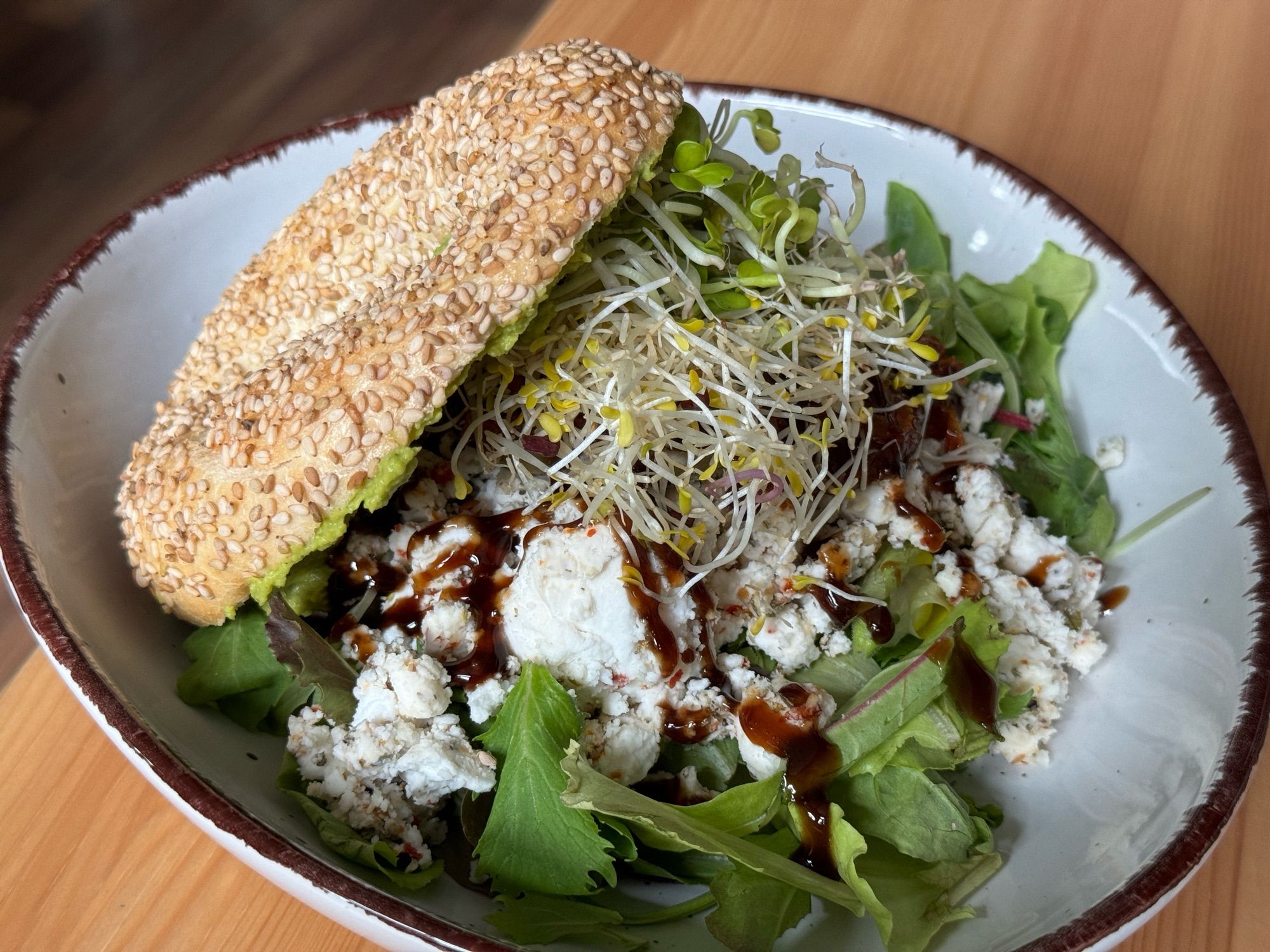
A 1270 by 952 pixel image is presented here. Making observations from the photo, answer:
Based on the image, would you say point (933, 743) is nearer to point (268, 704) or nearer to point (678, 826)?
point (678, 826)

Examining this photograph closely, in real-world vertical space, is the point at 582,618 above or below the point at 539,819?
Result: above

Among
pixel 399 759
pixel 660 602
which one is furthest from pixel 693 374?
pixel 399 759

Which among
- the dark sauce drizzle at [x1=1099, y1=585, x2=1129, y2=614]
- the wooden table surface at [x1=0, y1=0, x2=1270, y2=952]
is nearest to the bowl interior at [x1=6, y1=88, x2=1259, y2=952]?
the dark sauce drizzle at [x1=1099, y1=585, x2=1129, y2=614]

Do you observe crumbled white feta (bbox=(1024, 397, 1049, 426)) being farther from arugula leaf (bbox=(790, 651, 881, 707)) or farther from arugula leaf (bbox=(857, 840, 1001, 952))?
arugula leaf (bbox=(857, 840, 1001, 952))

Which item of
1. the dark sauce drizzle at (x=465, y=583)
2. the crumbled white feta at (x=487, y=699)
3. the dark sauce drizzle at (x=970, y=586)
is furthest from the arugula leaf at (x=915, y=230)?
the crumbled white feta at (x=487, y=699)

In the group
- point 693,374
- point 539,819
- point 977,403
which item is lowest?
point 539,819

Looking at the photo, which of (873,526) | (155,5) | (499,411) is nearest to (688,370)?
(499,411)

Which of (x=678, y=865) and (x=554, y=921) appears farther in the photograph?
(x=678, y=865)
